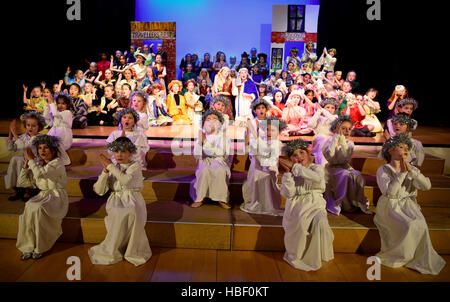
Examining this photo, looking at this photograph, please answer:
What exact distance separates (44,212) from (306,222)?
2.47m

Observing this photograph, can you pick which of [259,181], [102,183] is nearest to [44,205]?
[102,183]

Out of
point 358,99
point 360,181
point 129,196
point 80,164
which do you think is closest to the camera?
point 129,196

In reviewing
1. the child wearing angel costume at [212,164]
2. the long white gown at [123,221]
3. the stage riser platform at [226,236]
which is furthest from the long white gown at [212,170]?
the long white gown at [123,221]

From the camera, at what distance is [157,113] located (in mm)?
7637

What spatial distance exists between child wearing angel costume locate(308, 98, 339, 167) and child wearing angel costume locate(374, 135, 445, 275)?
1030 mm

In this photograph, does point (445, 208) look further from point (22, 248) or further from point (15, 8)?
point (15, 8)

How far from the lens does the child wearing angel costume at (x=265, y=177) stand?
3912 millimetres

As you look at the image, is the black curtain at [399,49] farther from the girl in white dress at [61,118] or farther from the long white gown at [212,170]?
the girl in white dress at [61,118]

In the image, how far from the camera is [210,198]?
4016 mm

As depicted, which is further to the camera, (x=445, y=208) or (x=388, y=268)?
(x=445, y=208)

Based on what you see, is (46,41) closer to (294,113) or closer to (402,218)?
(294,113)

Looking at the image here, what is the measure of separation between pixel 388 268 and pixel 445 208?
1.59m

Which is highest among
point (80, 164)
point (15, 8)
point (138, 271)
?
point (15, 8)

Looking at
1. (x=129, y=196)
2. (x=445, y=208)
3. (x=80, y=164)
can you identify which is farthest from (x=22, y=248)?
(x=445, y=208)
